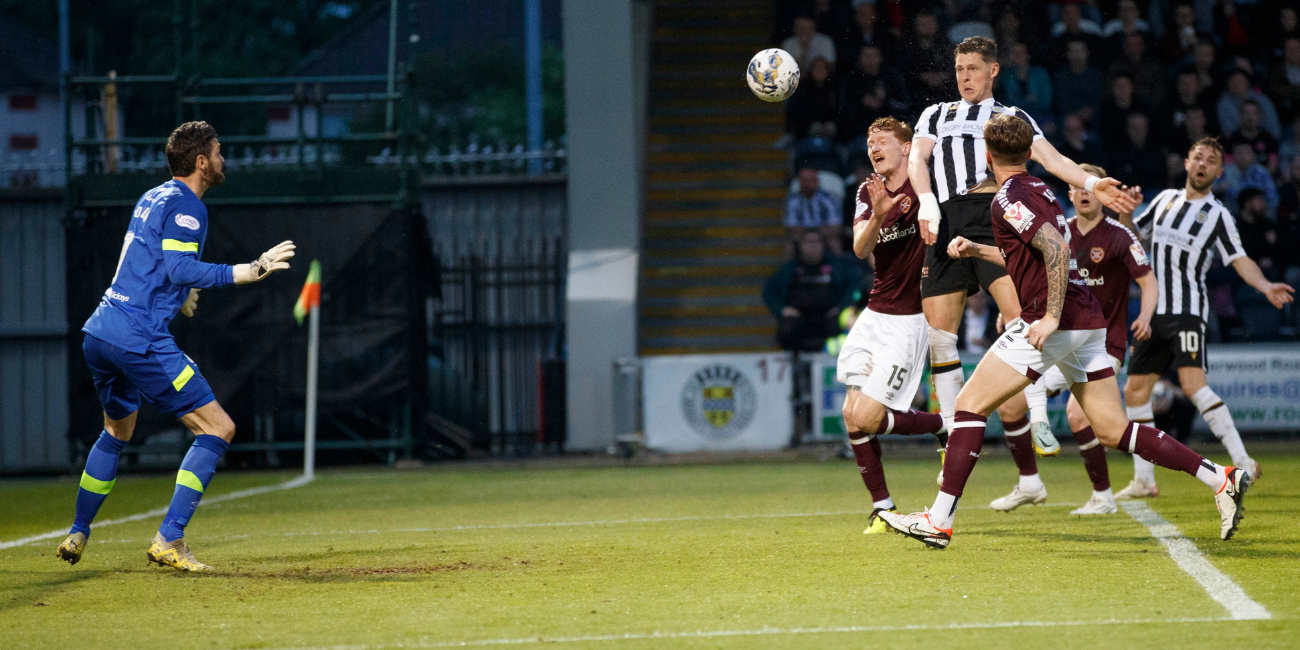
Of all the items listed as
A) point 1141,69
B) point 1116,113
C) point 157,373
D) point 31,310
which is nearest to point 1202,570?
point 157,373

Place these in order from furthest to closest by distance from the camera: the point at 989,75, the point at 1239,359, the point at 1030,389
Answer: the point at 1239,359
the point at 1030,389
the point at 989,75

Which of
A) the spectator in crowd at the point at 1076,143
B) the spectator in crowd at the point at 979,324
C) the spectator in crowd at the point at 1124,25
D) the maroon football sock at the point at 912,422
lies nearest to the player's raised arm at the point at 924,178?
the maroon football sock at the point at 912,422

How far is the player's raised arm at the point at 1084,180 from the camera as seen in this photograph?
6.25m

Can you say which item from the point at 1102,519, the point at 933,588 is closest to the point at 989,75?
the point at 1102,519

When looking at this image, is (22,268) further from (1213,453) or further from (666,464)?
(1213,453)

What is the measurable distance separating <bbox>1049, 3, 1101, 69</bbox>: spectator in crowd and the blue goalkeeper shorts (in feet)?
40.6

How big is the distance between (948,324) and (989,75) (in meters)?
1.39

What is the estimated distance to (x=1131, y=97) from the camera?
16.2 m

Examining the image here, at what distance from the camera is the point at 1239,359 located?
13758 millimetres

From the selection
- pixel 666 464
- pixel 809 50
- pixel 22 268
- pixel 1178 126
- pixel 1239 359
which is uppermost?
pixel 809 50

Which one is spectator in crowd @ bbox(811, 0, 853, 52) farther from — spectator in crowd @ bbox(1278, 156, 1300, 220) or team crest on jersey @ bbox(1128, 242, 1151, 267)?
team crest on jersey @ bbox(1128, 242, 1151, 267)

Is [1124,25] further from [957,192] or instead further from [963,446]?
[963,446]

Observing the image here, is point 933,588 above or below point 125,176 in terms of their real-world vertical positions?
below

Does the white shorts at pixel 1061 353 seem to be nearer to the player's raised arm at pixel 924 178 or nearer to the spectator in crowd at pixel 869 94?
the player's raised arm at pixel 924 178
